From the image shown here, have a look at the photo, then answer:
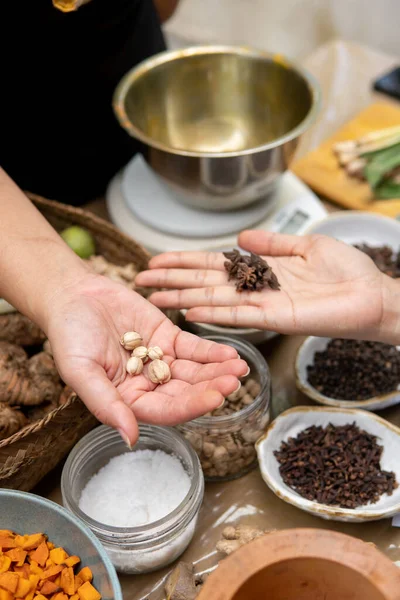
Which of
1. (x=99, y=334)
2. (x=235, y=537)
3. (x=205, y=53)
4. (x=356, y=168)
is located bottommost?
(x=235, y=537)

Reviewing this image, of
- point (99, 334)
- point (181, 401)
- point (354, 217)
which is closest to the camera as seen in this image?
point (181, 401)

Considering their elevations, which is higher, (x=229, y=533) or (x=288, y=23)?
(x=288, y=23)

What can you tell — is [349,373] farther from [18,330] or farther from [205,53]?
[205,53]

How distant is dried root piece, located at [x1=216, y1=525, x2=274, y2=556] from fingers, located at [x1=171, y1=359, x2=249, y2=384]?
1.23ft

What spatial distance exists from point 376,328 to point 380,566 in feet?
→ 2.17

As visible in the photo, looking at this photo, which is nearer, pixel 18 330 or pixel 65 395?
pixel 65 395

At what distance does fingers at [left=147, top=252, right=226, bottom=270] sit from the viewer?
1.70m

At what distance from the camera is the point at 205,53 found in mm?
2260

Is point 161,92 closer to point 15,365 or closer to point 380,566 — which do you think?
point 15,365

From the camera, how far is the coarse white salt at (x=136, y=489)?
142cm

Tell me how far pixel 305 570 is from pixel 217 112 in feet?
5.64

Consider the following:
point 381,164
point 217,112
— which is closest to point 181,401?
point 217,112

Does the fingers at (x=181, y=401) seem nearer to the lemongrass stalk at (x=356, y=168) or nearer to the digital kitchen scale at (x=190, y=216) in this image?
the digital kitchen scale at (x=190, y=216)

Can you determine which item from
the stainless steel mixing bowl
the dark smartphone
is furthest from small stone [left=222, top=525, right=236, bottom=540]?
the dark smartphone
